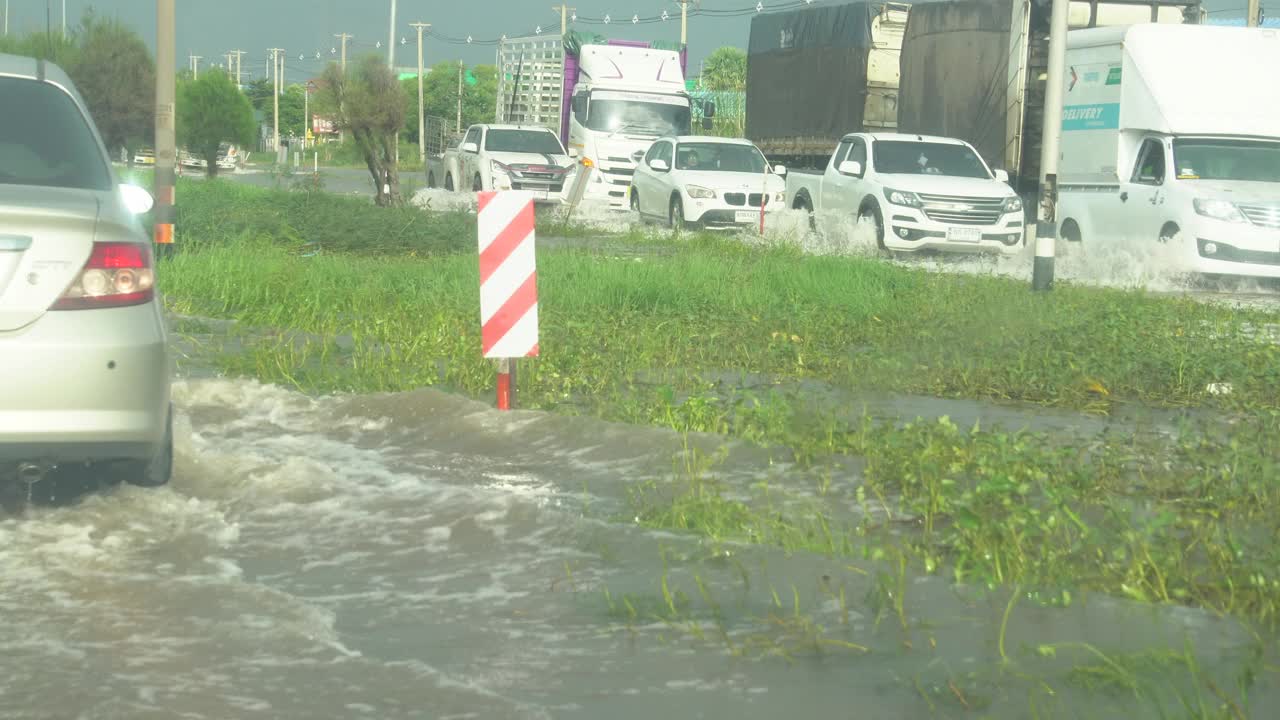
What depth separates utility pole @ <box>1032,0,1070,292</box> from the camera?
15.5 m

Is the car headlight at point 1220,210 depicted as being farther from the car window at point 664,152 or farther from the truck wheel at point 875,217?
the car window at point 664,152

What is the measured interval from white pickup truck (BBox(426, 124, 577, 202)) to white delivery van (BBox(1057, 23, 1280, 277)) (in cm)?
1410

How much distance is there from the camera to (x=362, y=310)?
1245 centimetres

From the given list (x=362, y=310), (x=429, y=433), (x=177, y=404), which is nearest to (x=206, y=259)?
(x=362, y=310)

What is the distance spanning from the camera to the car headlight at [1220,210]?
17.6 m

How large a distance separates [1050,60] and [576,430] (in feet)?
34.3

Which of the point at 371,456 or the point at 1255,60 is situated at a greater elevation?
the point at 1255,60

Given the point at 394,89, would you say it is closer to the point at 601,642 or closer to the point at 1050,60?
the point at 1050,60

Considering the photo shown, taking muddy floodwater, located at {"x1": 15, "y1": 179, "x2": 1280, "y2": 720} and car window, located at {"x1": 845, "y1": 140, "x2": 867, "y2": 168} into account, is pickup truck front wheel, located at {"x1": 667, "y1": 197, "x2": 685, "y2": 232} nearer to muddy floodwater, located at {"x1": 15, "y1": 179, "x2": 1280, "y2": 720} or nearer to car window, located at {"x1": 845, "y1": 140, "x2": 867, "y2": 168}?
car window, located at {"x1": 845, "y1": 140, "x2": 867, "y2": 168}

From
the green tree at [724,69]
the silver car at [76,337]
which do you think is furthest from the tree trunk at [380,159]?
the green tree at [724,69]

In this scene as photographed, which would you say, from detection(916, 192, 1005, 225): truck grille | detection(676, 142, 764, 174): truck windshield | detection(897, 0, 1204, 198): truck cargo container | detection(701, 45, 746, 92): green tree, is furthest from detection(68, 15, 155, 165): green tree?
detection(701, 45, 746, 92): green tree

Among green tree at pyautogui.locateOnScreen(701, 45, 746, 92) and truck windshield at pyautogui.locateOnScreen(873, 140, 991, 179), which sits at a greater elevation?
green tree at pyautogui.locateOnScreen(701, 45, 746, 92)

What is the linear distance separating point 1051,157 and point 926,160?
237 inches

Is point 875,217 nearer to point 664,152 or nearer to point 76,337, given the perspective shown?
point 664,152
